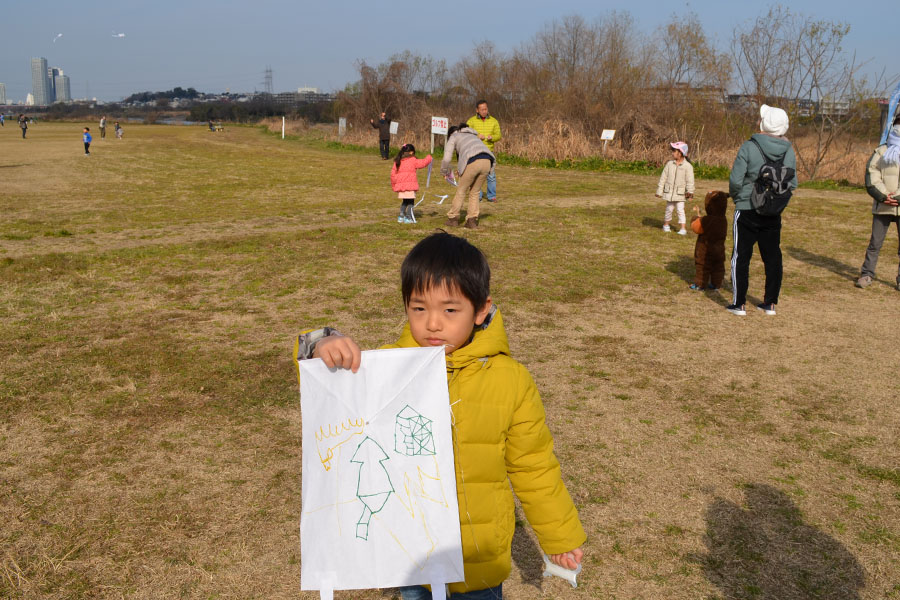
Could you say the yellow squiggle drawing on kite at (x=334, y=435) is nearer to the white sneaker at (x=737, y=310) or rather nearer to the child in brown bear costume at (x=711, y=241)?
the white sneaker at (x=737, y=310)

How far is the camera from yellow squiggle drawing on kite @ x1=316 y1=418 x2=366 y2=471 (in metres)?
1.77

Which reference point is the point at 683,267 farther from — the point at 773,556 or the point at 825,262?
the point at 773,556

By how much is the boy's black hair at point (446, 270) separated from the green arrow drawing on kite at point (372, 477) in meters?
0.43

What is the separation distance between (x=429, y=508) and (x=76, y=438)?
3.16 meters

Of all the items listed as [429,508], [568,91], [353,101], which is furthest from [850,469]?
[353,101]

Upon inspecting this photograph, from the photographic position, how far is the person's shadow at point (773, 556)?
9.68 ft

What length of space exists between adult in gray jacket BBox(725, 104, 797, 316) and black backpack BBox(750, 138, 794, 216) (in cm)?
8

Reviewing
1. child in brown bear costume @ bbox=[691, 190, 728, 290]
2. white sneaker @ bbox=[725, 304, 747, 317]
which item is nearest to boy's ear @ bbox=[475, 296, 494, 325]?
white sneaker @ bbox=[725, 304, 747, 317]

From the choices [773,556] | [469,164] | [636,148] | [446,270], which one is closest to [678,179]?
[469,164]

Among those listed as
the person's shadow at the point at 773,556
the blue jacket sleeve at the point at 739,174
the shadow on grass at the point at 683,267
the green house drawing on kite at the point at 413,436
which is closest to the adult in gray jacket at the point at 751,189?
the blue jacket sleeve at the point at 739,174

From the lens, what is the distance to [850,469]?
13.1 feet

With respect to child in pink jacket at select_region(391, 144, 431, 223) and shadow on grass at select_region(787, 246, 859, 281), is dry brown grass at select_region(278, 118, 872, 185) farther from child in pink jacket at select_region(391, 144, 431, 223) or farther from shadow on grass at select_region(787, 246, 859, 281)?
child in pink jacket at select_region(391, 144, 431, 223)

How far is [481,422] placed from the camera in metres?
1.95

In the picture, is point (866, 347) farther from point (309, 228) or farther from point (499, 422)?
point (309, 228)
